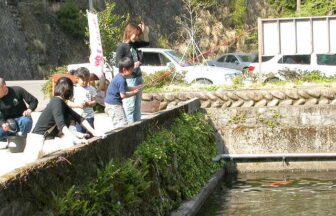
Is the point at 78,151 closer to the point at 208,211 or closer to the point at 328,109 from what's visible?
the point at 208,211

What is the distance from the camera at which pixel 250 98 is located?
49.9 ft

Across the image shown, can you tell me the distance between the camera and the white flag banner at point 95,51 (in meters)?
16.7

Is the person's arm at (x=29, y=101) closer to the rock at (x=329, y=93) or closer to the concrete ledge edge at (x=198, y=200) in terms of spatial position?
the concrete ledge edge at (x=198, y=200)

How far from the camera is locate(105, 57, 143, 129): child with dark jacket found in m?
9.75

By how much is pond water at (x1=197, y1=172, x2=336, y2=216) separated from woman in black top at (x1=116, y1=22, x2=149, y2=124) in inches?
75.1

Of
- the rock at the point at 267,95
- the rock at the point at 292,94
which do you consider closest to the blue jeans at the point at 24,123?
the rock at the point at 267,95

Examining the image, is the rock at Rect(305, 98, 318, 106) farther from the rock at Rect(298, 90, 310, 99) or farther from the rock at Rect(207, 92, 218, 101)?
the rock at Rect(207, 92, 218, 101)

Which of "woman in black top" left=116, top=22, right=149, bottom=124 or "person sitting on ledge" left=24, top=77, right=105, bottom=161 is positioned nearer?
"person sitting on ledge" left=24, top=77, right=105, bottom=161

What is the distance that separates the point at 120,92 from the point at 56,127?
7.19ft

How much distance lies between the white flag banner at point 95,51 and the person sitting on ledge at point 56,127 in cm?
843

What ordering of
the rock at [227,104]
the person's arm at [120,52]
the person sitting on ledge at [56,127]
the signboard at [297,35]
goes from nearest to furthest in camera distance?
the person sitting on ledge at [56,127] < the person's arm at [120,52] < the rock at [227,104] < the signboard at [297,35]

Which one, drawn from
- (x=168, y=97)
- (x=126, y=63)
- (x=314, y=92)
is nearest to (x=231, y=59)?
(x=168, y=97)

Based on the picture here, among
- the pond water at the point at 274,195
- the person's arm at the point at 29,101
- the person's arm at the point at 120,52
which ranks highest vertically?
the person's arm at the point at 120,52

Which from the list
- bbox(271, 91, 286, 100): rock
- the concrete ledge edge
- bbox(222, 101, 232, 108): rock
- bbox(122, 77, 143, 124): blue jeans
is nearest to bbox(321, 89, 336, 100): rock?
bbox(271, 91, 286, 100): rock
